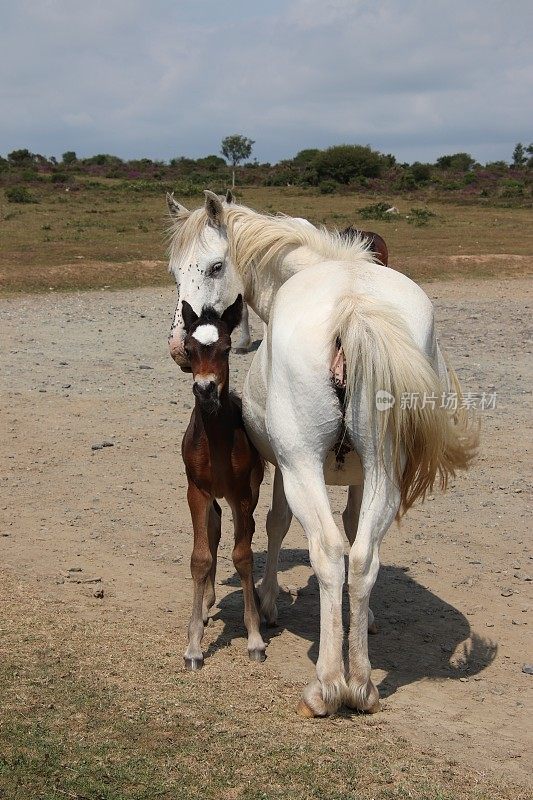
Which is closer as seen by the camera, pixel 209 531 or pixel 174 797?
pixel 174 797

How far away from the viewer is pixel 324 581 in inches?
163

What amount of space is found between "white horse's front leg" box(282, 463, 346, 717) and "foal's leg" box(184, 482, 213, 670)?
0.75 m

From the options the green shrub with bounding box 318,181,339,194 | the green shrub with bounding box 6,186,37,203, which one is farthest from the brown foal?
the green shrub with bounding box 318,181,339,194

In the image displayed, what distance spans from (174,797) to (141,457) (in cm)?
502

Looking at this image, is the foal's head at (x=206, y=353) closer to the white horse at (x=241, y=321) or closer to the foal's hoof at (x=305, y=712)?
the white horse at (x=241, y=321)

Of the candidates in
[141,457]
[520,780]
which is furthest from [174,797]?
[141,457]

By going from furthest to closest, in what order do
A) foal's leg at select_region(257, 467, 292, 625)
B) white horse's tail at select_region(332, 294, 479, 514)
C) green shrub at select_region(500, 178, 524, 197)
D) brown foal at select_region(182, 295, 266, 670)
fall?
green shrub at select_region(500, 178, 524, 197), foal's leg at select_region(257, 467, 292, 625), brown foal at select_region(182, 295, 266, 670), white horse's tail at select_region(332, 294, 479, 514)

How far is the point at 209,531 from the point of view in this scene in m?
5.29

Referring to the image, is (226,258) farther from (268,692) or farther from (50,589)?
(50,589)

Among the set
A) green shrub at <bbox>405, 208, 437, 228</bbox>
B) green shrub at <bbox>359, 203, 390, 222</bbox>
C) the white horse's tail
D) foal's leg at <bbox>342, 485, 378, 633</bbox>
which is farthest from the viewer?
green shrub at <bbox>359, 203, 390, 222</bbox>

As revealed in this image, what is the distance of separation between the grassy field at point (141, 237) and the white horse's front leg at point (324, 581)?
6.51 metres

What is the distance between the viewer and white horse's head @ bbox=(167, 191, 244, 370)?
448 cm

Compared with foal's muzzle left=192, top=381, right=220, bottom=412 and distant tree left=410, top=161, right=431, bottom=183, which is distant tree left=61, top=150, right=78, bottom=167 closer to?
distant tree left=410, top=161, right=431, bottom=183

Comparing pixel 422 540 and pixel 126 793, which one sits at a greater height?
pixel 126 793
